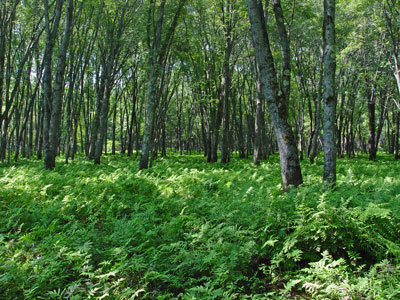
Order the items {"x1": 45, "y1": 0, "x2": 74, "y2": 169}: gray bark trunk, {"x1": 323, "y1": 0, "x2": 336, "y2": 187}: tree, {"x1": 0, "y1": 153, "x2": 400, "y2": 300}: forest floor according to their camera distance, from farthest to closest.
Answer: {"x1": 45, "y1": 0, "x2": 74, "y2": 169}: gray bark trunk < {"x1": 323, "y1": 0, "x2": 336, "y2": 187}: tree < {"x1": 0, "y1": 153, "x2": 400, "y2": 300}: forest floor

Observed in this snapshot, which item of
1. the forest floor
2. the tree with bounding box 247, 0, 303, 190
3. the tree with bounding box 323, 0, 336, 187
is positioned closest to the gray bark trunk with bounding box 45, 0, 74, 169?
the forest floor

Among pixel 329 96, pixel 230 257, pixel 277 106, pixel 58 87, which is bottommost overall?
pixel 230 257

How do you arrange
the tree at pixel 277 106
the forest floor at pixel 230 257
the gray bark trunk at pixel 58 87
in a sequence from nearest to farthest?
the forest floor at pixel 230 257 < the tree at pixel 277 106 < the gray bark trunk at pixel 58 87

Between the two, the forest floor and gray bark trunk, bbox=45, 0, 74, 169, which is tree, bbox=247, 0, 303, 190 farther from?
gray bark trunk, bbox=45, 0, 74, 169

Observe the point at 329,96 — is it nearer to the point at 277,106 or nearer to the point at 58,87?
the point at 277,106

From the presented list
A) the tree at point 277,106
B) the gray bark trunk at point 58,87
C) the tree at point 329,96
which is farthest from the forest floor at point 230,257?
the gray bark trunk at point 58,87

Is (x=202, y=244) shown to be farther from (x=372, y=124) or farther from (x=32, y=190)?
(x=372, y=124)

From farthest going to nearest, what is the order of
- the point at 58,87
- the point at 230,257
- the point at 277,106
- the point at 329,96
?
the point at 58,87
the point at 329,96
the point at 277,106
the point at 230,257

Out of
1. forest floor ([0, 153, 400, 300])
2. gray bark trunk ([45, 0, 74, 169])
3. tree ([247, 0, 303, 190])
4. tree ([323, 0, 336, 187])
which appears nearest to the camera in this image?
forest floor ([0, 153, 400, 300])

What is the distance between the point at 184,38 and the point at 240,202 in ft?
52.2

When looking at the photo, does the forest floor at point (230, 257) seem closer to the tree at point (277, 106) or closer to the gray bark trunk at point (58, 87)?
the tree at point (277, 106)

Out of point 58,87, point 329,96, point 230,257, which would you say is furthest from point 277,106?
point 58,87

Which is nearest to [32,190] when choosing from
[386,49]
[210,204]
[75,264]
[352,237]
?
[75,264]

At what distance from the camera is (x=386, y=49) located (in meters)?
16.8
